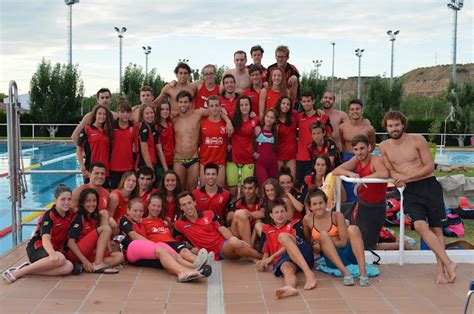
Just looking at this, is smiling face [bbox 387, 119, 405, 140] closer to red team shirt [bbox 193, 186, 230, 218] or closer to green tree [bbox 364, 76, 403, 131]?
red team shirt [bbox 193, 186, 230, 218]

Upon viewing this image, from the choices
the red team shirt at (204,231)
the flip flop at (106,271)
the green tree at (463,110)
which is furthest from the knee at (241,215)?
the green tree at (463,110)

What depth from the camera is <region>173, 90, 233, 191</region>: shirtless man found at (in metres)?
6.34

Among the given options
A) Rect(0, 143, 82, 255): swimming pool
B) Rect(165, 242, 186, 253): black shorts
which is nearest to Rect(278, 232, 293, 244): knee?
Rect(165, 242, 186, 253): black shorts

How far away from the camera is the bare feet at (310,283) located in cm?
434

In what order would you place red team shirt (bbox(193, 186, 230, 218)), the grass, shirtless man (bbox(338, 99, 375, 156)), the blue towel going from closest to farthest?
the blue towel, red team shirt (bbox(193, 186, 230, 218)), shirtless man (bbox(338, 99, 375, 156)), the grass

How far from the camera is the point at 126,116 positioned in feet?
20.5

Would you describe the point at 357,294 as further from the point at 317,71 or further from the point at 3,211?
the point at 317,71

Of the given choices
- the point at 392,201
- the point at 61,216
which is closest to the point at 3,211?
the point at 61,216

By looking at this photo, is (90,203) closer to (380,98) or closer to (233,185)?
(233,185)

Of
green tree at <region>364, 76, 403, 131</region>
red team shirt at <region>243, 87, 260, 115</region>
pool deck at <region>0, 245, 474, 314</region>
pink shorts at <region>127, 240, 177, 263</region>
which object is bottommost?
pool deck at <region>0, 245, 474, 314</region>

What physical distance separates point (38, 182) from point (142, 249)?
10.5 meters

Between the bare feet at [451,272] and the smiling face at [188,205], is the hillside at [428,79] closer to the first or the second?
the smiling face at [188,205]

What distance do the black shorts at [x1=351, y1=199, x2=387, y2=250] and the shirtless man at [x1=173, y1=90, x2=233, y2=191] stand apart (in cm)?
192

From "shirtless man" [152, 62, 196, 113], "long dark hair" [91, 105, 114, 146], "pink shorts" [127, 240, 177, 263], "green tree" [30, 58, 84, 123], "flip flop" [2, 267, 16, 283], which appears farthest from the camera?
"green tree" [30, 58, 84, 123]
